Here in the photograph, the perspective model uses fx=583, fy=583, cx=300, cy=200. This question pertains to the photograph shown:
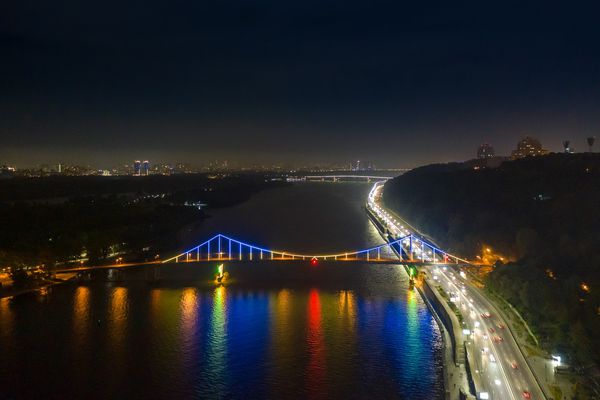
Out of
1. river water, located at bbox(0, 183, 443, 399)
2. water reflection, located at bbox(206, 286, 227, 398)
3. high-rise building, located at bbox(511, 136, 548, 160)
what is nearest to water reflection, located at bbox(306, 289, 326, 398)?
river water, located at bbox(0, 183, 443, 399)

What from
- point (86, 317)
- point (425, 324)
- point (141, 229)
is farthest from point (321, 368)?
point (141, 229)

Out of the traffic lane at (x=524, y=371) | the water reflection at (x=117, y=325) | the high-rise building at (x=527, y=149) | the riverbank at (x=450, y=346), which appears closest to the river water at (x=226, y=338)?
the water reflection at (x=117, y=325)

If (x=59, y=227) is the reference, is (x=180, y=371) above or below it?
below

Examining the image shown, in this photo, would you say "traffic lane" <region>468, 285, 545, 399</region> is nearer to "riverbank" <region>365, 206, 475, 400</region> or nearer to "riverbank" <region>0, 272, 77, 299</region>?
"riverbank" <region>365, 206, 475, 400</region>

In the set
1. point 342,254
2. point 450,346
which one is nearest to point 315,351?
point 450,346

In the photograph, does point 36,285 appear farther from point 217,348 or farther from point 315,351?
point 315,351

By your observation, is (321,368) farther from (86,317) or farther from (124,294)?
(124,294)

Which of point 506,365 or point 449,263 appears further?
point 449,263
